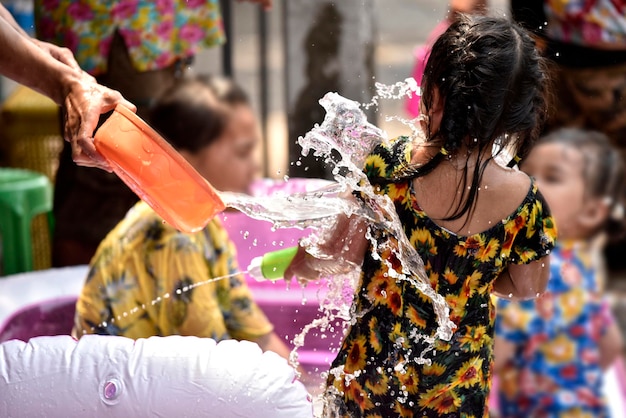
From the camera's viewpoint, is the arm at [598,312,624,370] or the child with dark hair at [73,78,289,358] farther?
the arm at [598,312,624,370]

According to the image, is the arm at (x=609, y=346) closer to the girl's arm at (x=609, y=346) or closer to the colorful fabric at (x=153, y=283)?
the girl's arm at (x=609, y=346)

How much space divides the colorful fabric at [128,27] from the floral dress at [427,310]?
5.12ft

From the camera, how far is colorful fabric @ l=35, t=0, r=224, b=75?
3.05m

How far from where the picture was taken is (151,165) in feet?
5.67

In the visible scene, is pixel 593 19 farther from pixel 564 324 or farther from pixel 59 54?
A: pixel 59 54

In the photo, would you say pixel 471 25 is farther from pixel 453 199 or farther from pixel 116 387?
pixel 116 387

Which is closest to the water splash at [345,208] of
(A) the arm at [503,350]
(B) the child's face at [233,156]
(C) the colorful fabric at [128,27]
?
(B) the child's face at [233,156]

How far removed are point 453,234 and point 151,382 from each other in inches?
22.9

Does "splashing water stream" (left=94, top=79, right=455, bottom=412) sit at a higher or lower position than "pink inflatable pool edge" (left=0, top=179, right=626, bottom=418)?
higher

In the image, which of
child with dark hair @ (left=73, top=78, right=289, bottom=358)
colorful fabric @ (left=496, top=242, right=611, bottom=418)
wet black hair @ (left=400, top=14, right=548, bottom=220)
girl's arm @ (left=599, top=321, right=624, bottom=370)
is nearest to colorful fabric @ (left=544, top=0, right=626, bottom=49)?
colorful fabric @ (left=496, top=242, right=611, bottom=418)

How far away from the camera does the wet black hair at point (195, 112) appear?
266cm

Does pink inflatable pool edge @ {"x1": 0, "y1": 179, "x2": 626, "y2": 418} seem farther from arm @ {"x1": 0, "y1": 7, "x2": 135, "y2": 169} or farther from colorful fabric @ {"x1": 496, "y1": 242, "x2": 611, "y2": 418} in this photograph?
arm @ {"x1": 0, "y1": 7, "x2": 135, "y2": 169}

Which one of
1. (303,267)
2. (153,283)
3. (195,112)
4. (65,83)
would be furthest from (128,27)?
(303,267)

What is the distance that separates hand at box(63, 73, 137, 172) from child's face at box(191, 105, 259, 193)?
79cm
